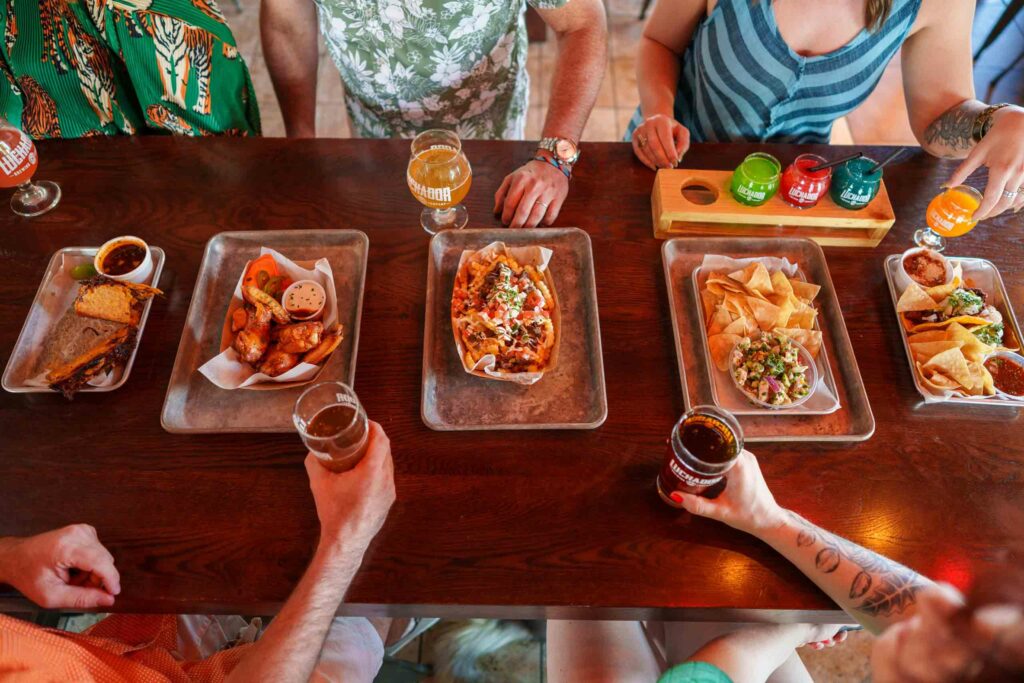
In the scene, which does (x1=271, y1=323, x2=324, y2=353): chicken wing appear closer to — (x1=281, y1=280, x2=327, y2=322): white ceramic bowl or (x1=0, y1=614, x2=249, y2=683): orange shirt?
(x1=281, y1=280, x2=327, y2=322): white ceramic bowl

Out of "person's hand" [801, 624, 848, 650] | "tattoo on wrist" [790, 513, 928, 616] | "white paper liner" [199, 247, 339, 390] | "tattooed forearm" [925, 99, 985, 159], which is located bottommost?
"person's hand" [801, 624, 848, 650]

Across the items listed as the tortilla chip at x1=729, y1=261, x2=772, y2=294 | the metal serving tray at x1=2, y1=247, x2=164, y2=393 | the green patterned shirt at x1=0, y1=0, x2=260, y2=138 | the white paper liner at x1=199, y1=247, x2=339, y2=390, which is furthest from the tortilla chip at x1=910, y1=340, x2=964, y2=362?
the green patterned shirt at x1=0, y1=0, x2=260, y2=138

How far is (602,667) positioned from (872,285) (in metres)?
1.27

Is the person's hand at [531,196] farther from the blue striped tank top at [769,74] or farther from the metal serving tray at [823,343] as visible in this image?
the blue striped tank top at [769,74]

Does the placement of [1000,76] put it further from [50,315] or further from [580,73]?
[50,315]

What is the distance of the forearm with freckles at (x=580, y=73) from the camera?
6.73 ft

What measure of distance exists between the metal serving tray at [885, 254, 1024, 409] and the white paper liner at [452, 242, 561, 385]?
2.94 ft

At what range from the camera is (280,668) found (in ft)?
3.80

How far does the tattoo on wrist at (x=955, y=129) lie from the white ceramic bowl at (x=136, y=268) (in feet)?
7.82

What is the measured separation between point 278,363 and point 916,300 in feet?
5.36

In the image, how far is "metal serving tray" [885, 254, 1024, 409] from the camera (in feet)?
4.55

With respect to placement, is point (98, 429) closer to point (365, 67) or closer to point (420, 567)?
point (420, 567)

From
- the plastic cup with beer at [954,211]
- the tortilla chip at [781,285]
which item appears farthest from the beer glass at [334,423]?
the plastic cup with beer at [954,211]

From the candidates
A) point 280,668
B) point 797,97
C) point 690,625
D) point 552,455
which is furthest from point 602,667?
point 797,97
